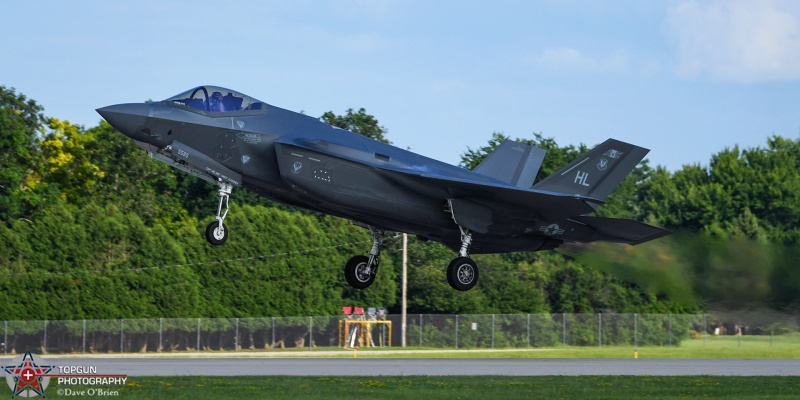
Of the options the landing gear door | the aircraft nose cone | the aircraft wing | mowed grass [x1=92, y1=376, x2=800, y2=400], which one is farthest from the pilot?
mowed grass [x1=92, y1=376, x2=800, y2=400]

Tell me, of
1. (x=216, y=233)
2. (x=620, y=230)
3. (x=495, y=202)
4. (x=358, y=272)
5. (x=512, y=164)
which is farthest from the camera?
(x=512, y=164)

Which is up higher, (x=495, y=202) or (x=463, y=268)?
(x=495, y=202)

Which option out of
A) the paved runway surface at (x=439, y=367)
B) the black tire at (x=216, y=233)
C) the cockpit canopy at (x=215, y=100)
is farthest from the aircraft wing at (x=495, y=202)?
the paved runway surface at (x=439, y=367)

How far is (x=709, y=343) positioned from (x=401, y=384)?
29092 mm

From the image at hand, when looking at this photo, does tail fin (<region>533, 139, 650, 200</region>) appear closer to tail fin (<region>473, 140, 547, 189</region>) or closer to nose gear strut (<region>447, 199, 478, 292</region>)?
tail fin (<region>473, 140, 547, 189</region>)

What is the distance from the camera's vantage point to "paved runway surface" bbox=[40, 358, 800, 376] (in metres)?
37.8

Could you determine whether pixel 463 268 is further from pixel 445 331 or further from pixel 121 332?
pixel 445 331

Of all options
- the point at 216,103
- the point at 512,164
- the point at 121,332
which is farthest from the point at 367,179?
the point at 121,332

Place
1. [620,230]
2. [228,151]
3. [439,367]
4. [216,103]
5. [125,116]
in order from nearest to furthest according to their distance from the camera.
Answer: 1. [125,116]
2. [228,151]
3. [216,103]
4. [620,230]
5. [439,367]

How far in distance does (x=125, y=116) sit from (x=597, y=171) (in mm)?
12240

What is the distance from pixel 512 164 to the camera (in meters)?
29.6

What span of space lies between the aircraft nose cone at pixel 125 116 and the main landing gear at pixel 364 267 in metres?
6.78

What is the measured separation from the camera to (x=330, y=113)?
86312 mm

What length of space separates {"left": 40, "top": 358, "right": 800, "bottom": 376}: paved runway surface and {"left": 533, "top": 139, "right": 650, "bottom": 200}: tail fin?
11166 millimetres
